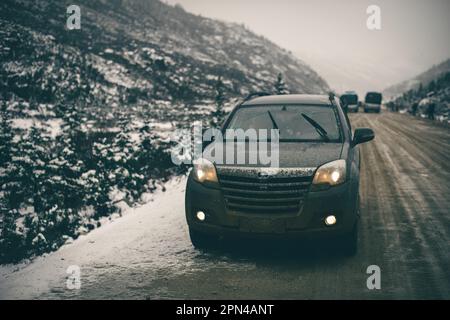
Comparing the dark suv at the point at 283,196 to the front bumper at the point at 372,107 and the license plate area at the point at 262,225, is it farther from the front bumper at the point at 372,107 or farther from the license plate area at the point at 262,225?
the front bumper at the point at 372,107

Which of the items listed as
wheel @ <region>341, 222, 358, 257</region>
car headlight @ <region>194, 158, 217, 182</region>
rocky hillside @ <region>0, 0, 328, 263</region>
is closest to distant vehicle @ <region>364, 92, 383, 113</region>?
rocky hillside @ <region>0, 0, 328, 263</region>

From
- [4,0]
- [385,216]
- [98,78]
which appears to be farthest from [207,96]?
[385,216]

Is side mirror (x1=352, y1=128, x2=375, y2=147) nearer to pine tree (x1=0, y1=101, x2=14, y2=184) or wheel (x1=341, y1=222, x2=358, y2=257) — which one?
wheel (x1=341, y1=222, x2=358, y2=257)

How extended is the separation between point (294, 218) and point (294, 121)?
1.92 m

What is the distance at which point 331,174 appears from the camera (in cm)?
480

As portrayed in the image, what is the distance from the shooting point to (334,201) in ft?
15.4

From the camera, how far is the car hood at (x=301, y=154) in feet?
15.9

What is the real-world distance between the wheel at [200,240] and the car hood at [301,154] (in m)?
1.08

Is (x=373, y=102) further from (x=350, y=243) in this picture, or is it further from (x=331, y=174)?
(x=331, y=174)

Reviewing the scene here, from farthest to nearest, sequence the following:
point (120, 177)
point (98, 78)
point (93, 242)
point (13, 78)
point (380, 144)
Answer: point (98, 78) < point (13, 78) < point (380, 144) < point (120, 177) < point (93, 242)

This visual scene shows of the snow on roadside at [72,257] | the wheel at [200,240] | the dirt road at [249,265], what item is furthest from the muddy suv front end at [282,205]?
the snow on roadside at [72,257]

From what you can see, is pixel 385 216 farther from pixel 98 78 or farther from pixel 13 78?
pixel 98 78

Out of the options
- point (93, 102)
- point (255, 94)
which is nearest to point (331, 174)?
point (255, 94)
